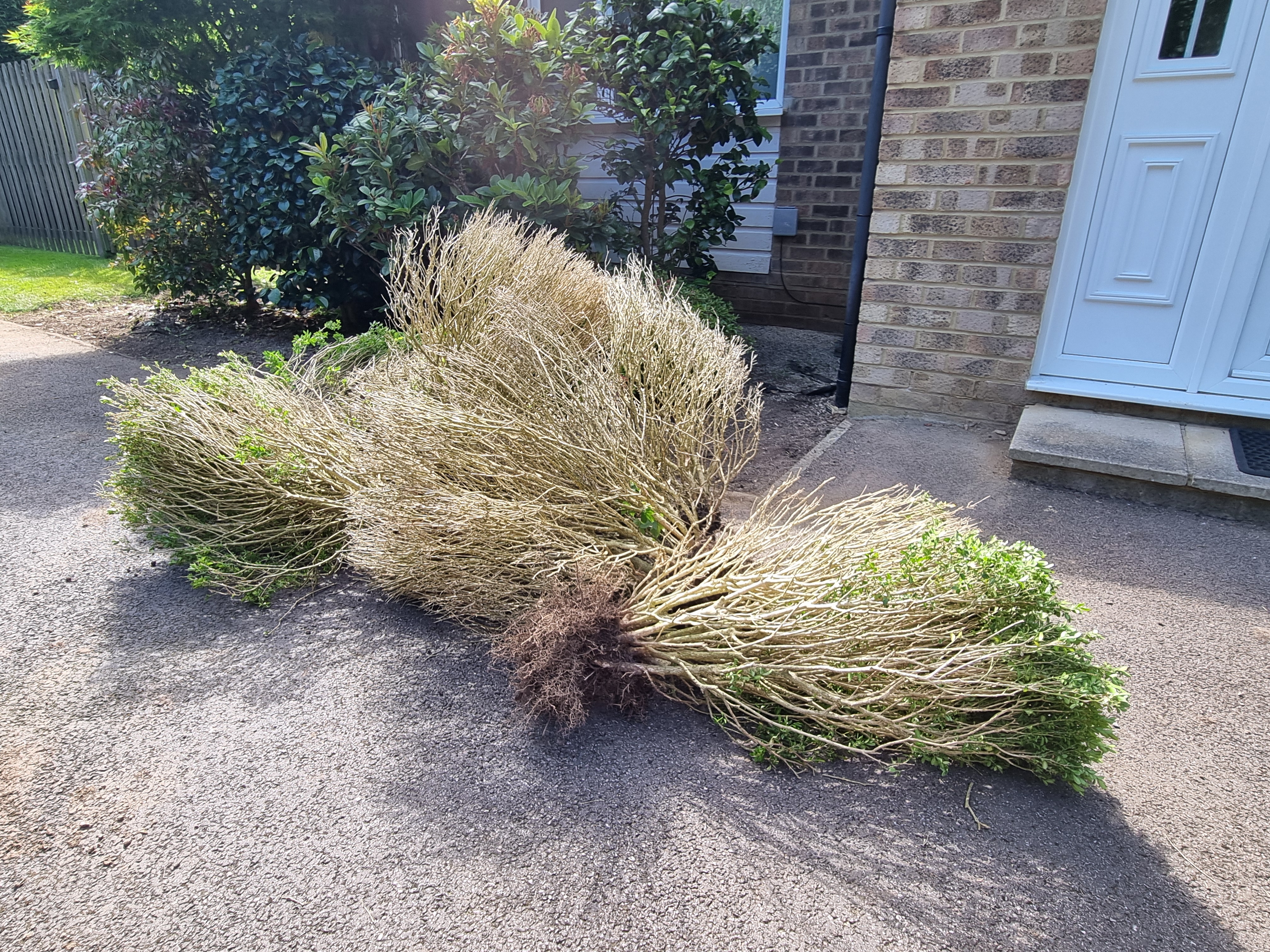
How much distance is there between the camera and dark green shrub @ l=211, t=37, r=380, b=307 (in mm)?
6219

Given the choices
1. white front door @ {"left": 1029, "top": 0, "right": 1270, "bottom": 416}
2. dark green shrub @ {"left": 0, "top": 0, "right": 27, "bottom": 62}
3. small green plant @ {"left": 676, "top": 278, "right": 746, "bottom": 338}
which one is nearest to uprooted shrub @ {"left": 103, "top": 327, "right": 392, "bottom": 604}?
small green plant @ {"left": 676, "top": 278, "right": 746, "bottom": 338}

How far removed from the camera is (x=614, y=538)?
281 cm

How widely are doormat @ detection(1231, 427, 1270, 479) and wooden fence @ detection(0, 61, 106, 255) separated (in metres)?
12.8

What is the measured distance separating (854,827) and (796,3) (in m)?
6.59

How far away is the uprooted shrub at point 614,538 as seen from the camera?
2.08m

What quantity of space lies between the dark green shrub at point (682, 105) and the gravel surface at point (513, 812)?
3.91 meters

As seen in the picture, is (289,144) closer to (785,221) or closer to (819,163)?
(785,221)

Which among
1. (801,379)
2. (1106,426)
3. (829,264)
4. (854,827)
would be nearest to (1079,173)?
(1106,426)

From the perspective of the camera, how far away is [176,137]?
6.73 metres

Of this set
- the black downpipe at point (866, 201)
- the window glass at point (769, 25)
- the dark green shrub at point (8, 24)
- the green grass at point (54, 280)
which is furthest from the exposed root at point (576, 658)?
the dark green shrub at point (8, 24)

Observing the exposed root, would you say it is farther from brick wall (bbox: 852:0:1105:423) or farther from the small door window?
the small door window

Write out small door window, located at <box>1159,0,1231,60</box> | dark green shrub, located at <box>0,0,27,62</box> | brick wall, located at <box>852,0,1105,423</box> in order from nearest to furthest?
small door window, located at <box>1159,0,1231,60</box> < brick wall, located at <box>852,0,1105,423</box> < dark green shrub, located at <box>0,0,27,62</box>

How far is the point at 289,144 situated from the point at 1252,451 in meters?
6.75

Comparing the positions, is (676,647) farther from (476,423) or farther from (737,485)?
(737,485)
